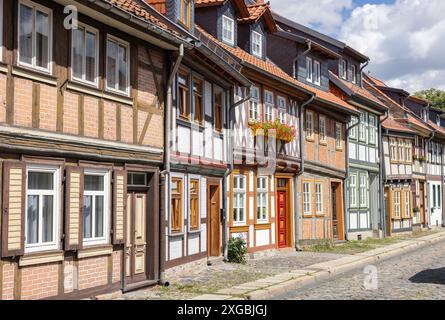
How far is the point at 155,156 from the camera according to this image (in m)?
12.8

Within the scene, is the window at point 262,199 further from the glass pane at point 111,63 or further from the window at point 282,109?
the glass pane at point 111,63

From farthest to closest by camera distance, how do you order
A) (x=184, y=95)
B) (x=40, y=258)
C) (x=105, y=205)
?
(x=184, y=95)
(x=105, y=205)
(x=40, y=258)

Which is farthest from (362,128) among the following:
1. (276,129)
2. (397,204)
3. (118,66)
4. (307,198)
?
(118,66)

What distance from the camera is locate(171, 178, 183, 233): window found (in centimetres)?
1396

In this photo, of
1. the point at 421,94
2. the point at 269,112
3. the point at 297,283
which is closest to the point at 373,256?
the point at 269,112

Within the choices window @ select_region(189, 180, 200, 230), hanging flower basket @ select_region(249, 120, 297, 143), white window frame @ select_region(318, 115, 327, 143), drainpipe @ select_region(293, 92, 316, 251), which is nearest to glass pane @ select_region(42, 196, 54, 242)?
window @ select_region(189, 180, 200, 230)

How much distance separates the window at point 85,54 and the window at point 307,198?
13.3 m

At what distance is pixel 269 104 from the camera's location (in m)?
20.0

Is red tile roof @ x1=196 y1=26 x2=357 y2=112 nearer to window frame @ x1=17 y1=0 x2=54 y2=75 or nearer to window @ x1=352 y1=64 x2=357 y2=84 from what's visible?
window @ x1=352 y1=64 x2=357 y2=84

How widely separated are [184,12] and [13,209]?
304 inches

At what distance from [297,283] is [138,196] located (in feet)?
12.8

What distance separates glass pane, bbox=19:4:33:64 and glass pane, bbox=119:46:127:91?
8.29ft

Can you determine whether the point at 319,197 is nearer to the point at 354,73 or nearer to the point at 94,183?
the point at 354,73
